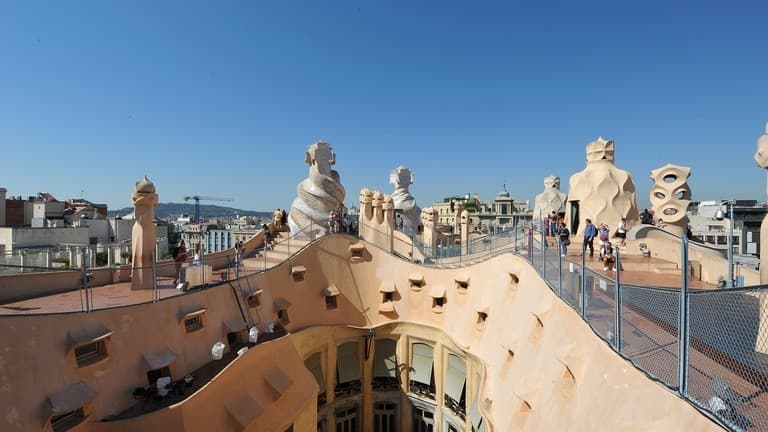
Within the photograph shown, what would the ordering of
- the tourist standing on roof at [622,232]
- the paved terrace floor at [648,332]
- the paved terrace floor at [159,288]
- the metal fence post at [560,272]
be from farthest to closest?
the tourist standing on roof at [622,232] → the paved terrace floor at [159,288] → the metal fence post at [560,272] → the paved terrace floor at [648,332]

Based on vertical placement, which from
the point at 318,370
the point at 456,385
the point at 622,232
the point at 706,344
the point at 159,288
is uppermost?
the point at 622,232

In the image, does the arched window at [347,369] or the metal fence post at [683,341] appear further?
the arched window at [347,369]

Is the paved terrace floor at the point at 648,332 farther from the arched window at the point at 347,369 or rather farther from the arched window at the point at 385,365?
the arched window at the point at 385,365

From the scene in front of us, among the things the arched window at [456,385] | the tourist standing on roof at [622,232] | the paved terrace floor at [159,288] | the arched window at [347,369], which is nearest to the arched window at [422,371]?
the arched window at [456,385]

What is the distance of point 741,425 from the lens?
300 centimetres

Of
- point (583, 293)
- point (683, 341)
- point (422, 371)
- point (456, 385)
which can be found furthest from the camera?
point (422, 371)

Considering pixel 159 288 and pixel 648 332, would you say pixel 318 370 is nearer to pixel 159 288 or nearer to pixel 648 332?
pixel 159 288

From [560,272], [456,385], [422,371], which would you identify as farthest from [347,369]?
A: [560,272]

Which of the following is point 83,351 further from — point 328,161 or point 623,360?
point 328,161

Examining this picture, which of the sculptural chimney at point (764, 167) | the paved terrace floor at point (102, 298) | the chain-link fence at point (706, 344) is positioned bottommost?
the paved terrace floor at point (102, 298)

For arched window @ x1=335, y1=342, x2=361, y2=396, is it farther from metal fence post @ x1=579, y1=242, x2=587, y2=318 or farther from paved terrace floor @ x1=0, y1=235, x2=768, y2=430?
metal fence post @ x1=579, y1=242, x2=587, y2=318

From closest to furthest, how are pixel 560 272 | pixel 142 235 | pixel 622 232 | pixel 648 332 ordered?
pixel 648 332 → pixel 560 272 → pixel 142 235 → pixel 622 232

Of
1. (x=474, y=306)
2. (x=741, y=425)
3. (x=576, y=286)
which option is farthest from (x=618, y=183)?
(x=741, y=425)

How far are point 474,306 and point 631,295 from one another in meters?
9.17
